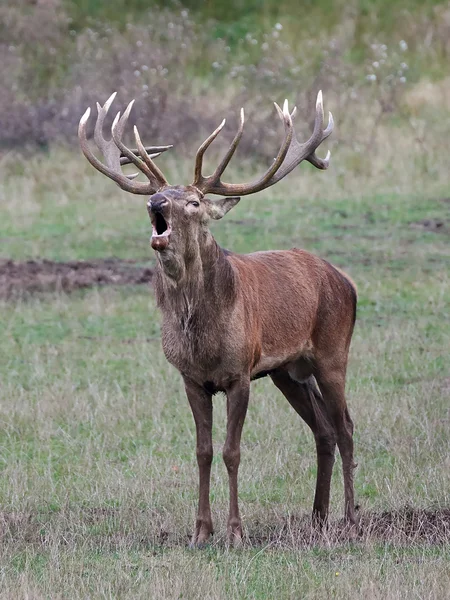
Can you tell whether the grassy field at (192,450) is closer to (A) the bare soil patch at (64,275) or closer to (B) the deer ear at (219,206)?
(A) the bare soil patch at (64,275)

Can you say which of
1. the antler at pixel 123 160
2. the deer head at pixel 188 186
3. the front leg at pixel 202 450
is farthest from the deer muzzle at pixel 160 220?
the front leg at pixel 202 450

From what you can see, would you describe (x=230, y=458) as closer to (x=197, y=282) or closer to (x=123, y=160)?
(x=197, y=282)

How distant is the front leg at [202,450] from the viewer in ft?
24.2

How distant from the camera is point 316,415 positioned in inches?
326

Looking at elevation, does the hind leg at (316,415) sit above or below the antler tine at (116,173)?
below

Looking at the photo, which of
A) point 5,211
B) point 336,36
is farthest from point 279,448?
point 336,36

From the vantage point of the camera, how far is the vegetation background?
23.0ft

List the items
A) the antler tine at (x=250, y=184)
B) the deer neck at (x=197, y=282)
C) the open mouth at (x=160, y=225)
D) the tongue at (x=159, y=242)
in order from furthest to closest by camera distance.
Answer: the antler tine at (x=250, y=184) → the deer neck at (x=197, y=282) → the open mouth at (x=160, y=225) → the tongue at (x=159, y=242)

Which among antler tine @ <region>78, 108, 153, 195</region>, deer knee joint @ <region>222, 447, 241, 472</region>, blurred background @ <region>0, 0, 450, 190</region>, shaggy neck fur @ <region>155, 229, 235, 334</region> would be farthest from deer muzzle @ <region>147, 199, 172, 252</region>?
blurred background @ <region>0, 0, 450, 190</region>

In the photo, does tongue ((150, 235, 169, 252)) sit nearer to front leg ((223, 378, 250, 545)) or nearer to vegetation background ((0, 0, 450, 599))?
front leg ((223, 378, 250, 545))

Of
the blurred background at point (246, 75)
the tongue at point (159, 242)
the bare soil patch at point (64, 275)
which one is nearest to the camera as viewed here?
the tongue at point (159, 242)

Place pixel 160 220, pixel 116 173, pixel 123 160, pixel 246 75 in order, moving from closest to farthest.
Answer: pixel 160 220 < pixel 116 173 < pixel 123 160 < pixel 246 75

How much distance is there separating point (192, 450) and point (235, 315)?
7.55 ft

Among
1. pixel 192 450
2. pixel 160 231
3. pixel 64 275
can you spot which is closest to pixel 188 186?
pixel 160 231
